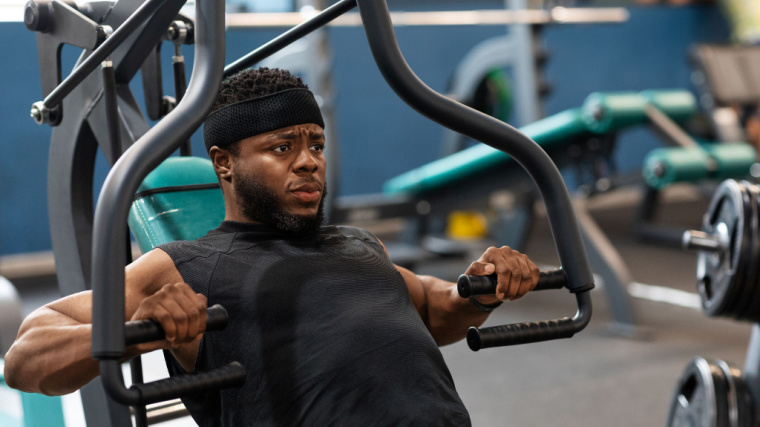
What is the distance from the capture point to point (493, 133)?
Answer: 1155mm

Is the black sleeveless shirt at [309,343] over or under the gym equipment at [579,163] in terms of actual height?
over

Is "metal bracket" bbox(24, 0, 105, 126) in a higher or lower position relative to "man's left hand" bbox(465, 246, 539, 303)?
higher

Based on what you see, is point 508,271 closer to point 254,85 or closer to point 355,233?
point 355,233

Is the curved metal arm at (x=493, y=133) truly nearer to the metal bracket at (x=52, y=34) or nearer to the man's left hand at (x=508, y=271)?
the man's left hand at (x=508, y=271)

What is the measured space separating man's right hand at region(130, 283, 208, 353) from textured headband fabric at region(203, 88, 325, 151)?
381 millimetres

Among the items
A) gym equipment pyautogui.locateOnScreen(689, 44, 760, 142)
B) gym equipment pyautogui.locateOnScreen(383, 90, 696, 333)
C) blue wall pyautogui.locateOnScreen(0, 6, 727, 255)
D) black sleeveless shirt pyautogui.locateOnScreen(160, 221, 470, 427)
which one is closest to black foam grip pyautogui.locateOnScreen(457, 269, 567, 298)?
black sleeveless shirt pyautogui.locateOnScreen(160, 221, 470, 427)

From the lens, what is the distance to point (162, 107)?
164cm

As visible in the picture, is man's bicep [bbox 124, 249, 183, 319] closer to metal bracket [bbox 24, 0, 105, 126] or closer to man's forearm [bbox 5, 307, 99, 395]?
man's forearm [bbox 5, 307, 99, 395]

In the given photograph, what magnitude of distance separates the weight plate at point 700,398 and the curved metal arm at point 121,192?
55.6 inches

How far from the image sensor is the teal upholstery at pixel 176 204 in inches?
56.9

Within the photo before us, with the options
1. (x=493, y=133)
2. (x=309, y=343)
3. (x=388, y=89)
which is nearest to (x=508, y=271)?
(x=493, y=133)

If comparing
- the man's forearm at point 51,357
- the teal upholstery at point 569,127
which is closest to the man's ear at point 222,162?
the man's forearm at point 51,357

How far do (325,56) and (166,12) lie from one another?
2897mm

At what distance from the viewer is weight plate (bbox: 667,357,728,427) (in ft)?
5.75
